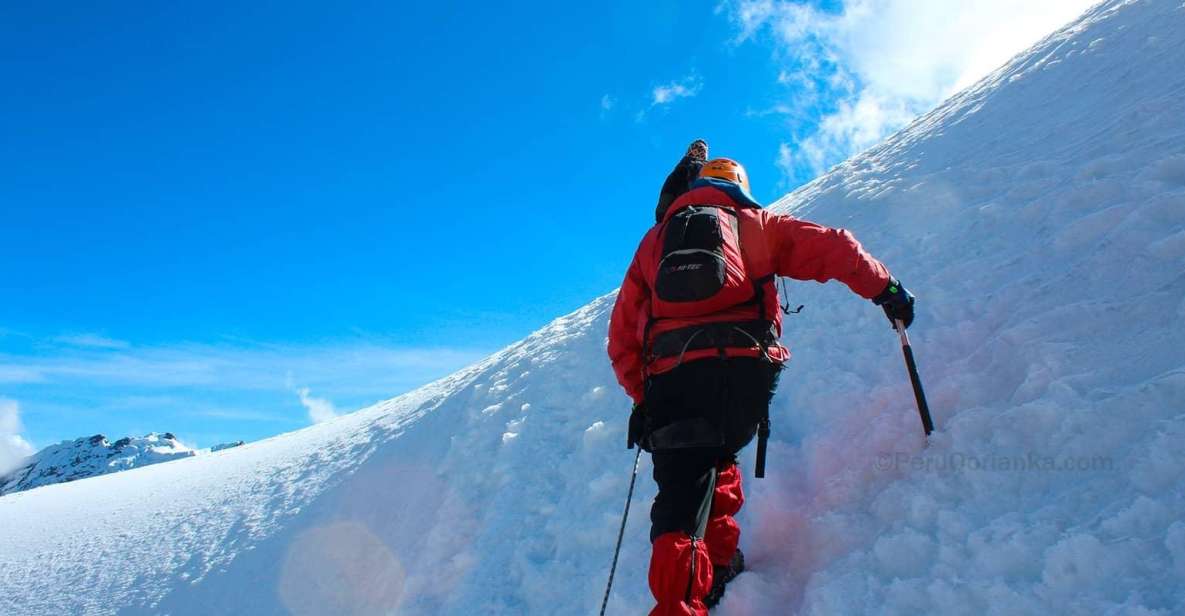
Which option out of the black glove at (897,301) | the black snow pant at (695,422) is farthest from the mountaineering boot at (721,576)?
the black glove at (897,301)

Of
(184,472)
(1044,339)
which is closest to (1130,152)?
(1044,339)

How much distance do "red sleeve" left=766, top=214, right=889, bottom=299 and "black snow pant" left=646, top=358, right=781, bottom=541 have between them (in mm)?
556

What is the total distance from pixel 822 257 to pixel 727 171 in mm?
776

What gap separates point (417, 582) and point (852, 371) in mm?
4229

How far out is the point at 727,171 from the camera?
379 centimetres

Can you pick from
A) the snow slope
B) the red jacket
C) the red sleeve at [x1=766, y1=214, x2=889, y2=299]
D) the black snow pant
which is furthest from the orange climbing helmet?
the snow slope

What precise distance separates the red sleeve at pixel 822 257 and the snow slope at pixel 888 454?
3.50 ft

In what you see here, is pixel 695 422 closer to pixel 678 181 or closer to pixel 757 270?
pixel 757 270

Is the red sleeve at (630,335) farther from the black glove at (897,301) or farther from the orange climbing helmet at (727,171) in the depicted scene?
the black glove at (897,301)

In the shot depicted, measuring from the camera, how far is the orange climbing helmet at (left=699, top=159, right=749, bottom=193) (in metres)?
3.75

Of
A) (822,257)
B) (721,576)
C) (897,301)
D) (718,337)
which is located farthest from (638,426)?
(897,301)

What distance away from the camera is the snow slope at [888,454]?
9.53 feet

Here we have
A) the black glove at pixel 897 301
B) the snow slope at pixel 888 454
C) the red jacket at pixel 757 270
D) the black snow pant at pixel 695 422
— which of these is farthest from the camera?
the black glove at pixel 897 301

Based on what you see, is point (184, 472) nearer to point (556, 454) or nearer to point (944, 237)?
point (556, 454)
